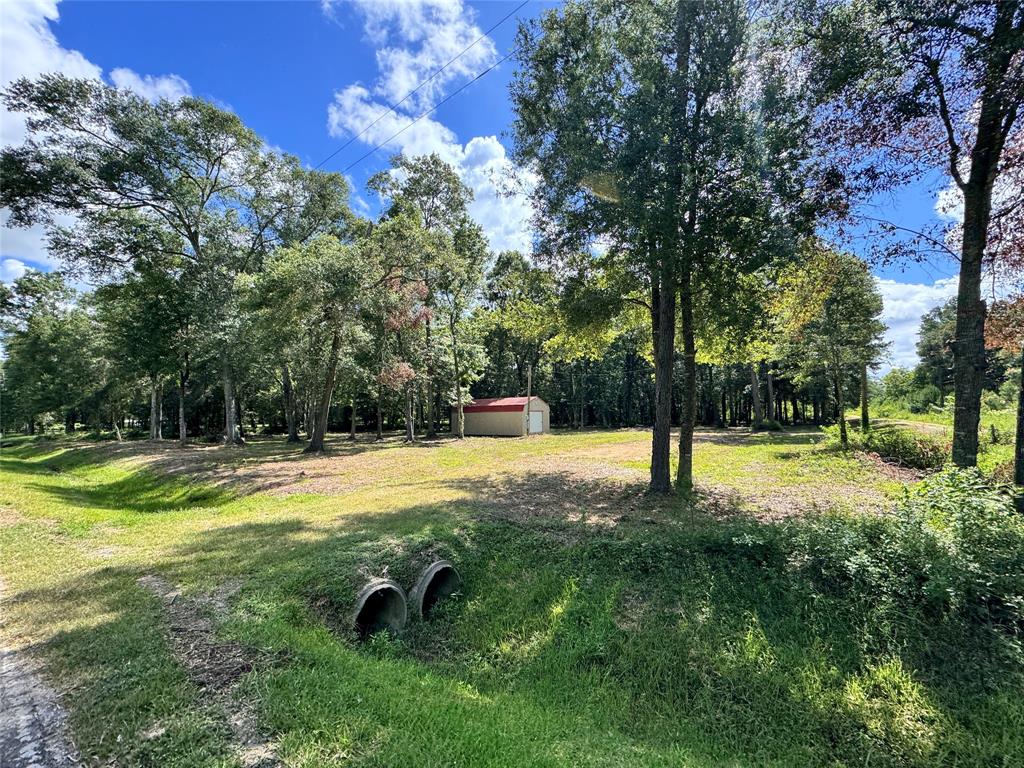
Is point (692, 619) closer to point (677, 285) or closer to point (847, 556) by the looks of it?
point (847, 556)

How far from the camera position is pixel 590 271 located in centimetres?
1022

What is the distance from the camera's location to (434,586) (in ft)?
17.5

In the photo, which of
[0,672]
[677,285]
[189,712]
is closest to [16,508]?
[0,672]

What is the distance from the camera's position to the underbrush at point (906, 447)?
1128cm

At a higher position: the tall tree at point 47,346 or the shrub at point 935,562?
the tall tree at point 47,346

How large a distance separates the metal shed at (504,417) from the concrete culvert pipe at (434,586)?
25104mm

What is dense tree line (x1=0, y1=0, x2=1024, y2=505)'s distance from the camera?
20.4 feet

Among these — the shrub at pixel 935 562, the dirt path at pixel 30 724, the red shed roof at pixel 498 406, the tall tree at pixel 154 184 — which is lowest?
the dirt path at pixel 30 724

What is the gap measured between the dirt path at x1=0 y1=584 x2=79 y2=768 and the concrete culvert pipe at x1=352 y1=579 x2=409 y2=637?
220 centimetres

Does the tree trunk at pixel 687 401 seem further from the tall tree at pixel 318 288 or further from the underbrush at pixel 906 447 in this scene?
the tall tree at pixel 318 288

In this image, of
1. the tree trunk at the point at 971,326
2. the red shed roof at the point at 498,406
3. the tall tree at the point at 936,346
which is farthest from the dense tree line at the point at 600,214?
the tall tree at the point at 936,346

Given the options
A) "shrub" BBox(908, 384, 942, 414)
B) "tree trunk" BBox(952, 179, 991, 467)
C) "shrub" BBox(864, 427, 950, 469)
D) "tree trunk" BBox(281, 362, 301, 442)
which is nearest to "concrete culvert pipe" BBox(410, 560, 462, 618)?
"tree trunk" BBox(952, 179, 991, 467)

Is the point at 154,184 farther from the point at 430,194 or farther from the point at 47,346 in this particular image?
the point at 47,346

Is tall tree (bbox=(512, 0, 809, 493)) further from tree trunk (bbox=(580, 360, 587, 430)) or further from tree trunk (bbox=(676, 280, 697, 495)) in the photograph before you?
tree trunk (bbox=(580, 360, 587, 430))
